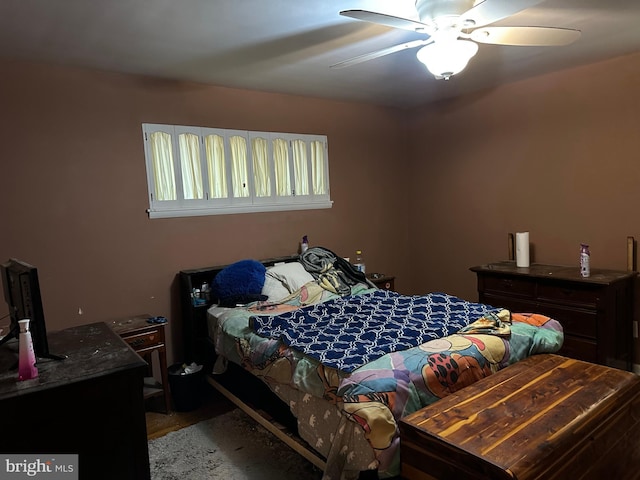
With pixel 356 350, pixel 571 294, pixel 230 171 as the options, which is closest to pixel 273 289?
pixel 230 171

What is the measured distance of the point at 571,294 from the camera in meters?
3.21

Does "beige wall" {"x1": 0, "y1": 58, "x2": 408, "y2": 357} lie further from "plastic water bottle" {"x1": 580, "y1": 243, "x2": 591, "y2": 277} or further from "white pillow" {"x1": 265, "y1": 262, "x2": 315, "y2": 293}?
"plastic water bottle" {"x1": 580, "y1": 243, "x2": 591, "y2": 277}

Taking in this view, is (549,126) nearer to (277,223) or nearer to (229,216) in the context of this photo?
(277,223)

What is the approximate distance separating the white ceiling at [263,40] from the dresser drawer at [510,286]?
1.66 m

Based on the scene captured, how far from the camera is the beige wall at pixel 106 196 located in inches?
111

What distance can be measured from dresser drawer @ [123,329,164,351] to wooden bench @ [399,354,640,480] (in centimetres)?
Result: 184

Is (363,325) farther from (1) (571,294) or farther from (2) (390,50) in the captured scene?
(1) (571,294)

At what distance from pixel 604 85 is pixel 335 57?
2070mm

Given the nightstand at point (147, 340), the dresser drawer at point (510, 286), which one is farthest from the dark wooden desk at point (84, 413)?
the dresser drawer at point (510, 286)

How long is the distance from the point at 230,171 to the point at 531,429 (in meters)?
2.82

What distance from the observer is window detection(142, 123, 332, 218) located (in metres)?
3.33

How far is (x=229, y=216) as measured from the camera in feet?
12.0

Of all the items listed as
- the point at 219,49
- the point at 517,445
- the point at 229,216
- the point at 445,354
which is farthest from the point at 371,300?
the point at 219,49

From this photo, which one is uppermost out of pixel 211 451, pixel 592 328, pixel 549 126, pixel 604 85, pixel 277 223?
pixel 604 85
